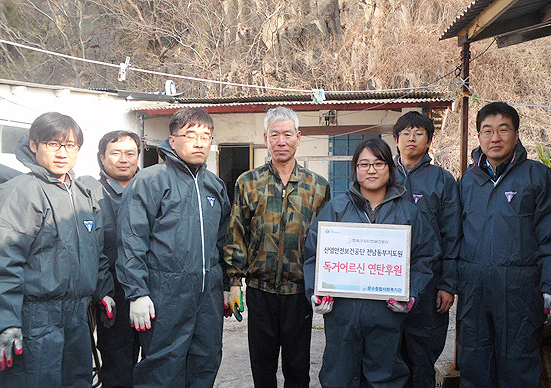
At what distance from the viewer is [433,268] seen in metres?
3.23

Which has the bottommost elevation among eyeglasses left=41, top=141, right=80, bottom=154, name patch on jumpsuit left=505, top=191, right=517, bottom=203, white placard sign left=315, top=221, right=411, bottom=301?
white placard sign left=315, top=221, right=411, bottom=301

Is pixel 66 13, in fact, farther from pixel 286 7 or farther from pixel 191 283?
pixel 191 283

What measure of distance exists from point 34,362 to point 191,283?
952 millimetres

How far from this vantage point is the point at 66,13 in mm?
22562

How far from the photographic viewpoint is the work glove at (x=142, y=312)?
105 inches

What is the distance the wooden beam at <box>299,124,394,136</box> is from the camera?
33.3ft

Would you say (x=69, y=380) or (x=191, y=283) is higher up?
(x=191, y=283)

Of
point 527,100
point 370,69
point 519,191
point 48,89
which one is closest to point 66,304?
point 519,191

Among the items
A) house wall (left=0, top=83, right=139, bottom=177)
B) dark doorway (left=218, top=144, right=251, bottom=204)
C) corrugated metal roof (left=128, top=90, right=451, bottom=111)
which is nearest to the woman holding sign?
corrugated metal roof (left=128, top=90, right=451, bottom=111)

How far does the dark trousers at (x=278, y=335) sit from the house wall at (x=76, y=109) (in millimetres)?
8694

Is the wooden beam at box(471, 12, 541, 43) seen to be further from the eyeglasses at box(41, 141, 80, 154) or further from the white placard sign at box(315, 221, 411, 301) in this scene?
the eyeglasses at box(41, 141, 80, 154)

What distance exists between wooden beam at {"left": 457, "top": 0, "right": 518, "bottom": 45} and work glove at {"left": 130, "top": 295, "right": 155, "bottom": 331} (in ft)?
10.6

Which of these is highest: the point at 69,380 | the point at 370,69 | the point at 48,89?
the point at 370,69

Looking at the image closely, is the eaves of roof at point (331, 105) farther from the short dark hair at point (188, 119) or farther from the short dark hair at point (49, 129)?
the short dark hair at point (49, 129)
